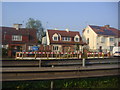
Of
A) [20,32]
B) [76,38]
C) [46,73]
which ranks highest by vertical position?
[20,32]

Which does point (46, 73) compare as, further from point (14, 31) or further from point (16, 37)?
point (14, 31)

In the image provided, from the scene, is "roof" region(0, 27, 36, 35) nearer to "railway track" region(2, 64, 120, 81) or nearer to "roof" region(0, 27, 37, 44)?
"roof" region(0, 27, 37, 44)

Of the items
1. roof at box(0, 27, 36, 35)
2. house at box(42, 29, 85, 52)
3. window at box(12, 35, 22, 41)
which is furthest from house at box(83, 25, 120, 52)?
window at box(12, 35, 22, 41)

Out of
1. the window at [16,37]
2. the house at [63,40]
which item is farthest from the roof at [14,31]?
the house at [63,40]

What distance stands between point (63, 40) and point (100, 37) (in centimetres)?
1189

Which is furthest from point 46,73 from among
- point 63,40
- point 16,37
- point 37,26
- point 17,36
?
point 37,26

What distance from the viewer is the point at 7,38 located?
153 ft

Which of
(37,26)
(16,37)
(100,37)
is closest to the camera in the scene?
(16,37)

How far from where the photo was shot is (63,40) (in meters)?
49.8

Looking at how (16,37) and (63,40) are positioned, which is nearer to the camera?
(16,37)

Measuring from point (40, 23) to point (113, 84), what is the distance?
78.6 meters

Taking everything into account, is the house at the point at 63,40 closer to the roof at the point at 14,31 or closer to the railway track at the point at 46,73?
the roof at the point at 14,31

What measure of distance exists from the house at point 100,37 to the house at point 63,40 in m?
4.98

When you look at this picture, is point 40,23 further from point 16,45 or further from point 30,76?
point 30,76
